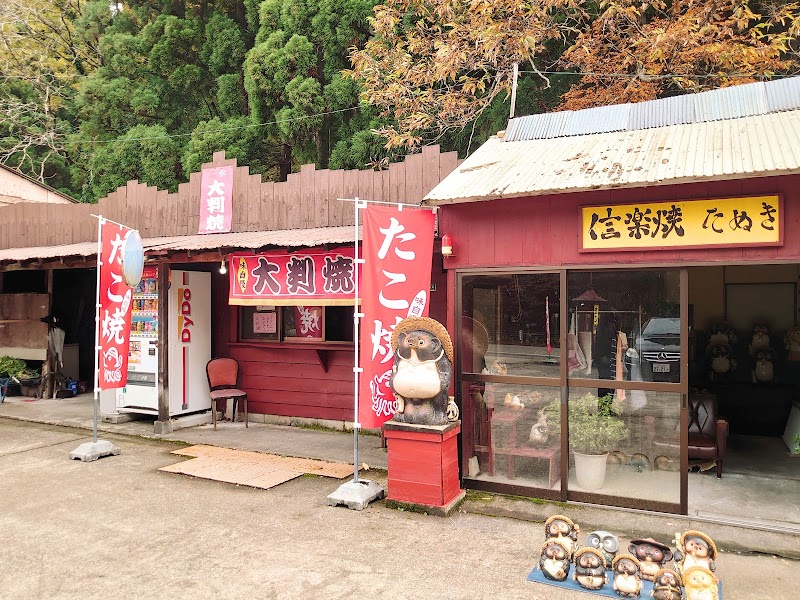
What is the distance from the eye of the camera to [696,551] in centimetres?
388

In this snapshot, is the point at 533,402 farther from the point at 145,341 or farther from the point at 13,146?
the point at 13,146

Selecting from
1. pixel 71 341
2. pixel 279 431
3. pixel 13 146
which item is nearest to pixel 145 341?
pixel 279 431

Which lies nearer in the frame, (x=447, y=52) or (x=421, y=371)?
(x=421, y=371)

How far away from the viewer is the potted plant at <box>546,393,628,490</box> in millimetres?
6023

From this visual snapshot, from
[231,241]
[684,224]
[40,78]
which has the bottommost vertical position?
[684,224]

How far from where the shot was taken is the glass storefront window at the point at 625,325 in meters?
5.72

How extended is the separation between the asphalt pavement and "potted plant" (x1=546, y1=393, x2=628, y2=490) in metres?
0.60

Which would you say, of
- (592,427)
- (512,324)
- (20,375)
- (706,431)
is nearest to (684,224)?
(512,324)

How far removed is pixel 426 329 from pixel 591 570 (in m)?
2.63

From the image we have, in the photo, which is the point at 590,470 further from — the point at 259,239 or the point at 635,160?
the point at 259,239

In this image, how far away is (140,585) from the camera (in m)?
4.36

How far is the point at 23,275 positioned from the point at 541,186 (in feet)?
42.6

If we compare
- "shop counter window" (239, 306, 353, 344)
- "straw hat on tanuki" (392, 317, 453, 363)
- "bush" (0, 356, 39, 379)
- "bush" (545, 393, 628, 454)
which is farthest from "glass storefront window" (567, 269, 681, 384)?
"bush" (0, 356, 39, 379)

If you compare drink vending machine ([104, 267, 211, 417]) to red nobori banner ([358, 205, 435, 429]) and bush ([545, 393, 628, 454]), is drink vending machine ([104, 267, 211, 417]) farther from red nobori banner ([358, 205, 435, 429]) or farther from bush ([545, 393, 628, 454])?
bush ([545, 393, 628, 454])
